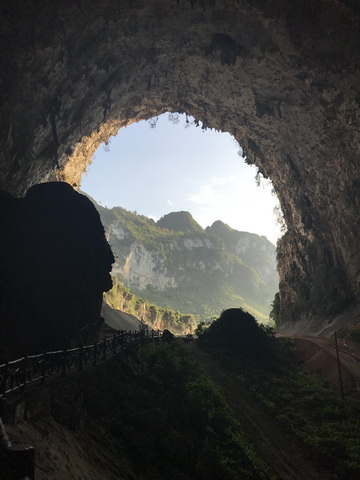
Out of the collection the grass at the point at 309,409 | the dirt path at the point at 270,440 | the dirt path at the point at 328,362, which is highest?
the dirt path at the point at 328,362

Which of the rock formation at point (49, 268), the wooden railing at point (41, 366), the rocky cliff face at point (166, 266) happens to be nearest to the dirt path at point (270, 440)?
the wooden railing at point (41, 366)

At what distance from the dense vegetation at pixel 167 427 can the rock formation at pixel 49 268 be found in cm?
352

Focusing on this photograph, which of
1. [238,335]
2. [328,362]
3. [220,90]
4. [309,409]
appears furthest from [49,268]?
[220,90]

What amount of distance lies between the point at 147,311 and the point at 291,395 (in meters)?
74.6

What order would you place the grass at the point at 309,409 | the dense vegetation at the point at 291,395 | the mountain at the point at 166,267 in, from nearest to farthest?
the grass at the point at 309,409 < the dense vegetation at the point at 291,395 < the mountain at the point at 166,267

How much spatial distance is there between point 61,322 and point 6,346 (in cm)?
275

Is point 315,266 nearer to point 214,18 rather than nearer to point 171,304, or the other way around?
point 214,18

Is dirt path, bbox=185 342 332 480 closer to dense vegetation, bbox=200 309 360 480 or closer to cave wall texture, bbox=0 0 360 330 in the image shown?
dense vegetation, bbox=200 309 360 480

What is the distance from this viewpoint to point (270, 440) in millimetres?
11922

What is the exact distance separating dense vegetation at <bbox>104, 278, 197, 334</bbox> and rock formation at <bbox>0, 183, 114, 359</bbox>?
53385 millimetres

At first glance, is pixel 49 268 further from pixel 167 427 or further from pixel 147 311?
pixel 147 311

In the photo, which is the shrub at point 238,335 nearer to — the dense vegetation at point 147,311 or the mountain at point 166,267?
the dense vegetation at point 147,311

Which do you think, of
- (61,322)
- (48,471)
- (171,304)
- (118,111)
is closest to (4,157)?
(61,322)

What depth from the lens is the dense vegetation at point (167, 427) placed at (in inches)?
352
